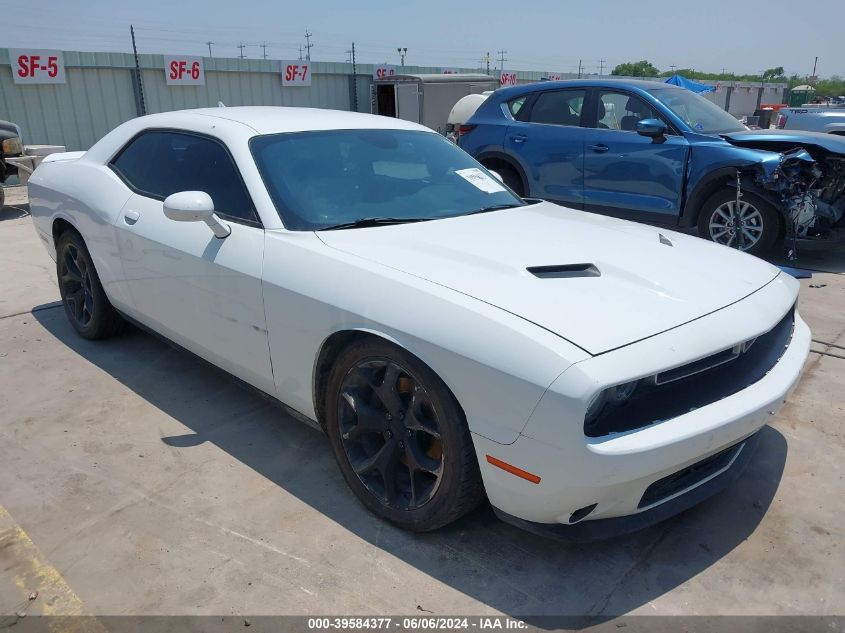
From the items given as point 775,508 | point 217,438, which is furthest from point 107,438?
point 775,508

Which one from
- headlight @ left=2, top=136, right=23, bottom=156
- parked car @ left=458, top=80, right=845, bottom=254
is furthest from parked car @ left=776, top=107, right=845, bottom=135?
headlight @ left=2, top=136, right=23, bottom=156

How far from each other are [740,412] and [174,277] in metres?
2.61

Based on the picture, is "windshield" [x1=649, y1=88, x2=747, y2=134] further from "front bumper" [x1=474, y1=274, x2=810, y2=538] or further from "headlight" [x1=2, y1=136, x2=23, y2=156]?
"headlight" [x1=2, y1=136, x2=23, y2=156]

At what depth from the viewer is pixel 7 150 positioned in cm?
956

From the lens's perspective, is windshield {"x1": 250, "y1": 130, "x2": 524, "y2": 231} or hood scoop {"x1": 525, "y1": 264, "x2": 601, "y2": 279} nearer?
hood scoop {"x1": 525, "y1": 264, "x2": 601, "y2": 279}

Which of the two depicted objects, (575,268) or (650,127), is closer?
(575,268)

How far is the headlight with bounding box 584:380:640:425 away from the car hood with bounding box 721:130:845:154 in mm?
5120

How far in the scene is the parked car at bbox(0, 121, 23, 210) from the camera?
31.1 feet

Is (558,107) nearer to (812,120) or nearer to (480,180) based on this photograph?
(480,180)

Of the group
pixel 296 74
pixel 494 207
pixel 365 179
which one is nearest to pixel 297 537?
pixel 365 179

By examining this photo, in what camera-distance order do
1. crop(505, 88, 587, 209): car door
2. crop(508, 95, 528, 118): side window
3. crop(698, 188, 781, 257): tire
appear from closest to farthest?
crop(698, 188, 781, 257): tire < crop(505, 88, 587, 209): car door < crop(508, 95, 528, 118): side window

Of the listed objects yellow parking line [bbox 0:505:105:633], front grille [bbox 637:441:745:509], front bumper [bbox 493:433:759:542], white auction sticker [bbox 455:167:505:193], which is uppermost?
white auction sticker [bbox 455:167:505:193]

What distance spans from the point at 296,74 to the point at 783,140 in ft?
50.0

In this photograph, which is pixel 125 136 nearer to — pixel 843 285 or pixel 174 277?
pixel 174 277
